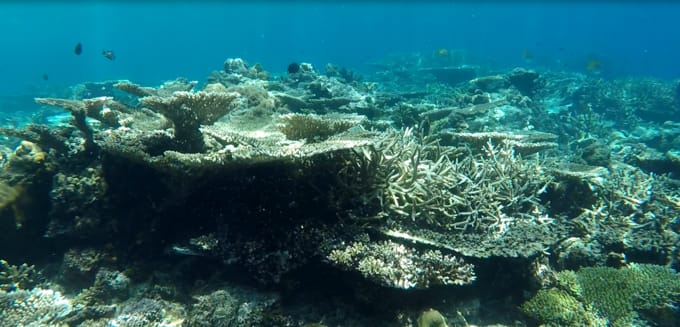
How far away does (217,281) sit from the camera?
411cm

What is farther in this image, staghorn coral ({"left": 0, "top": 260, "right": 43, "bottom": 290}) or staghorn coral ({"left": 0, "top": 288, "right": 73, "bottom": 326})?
staghorn coral ({"left": 0, "top": 260, "right": 43, "bottom": 290})

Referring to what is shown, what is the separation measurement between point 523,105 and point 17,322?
1600cm

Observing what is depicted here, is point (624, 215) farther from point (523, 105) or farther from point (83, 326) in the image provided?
point (523, 105)

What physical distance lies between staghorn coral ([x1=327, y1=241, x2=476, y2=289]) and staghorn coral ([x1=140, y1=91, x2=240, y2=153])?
95.7 inches

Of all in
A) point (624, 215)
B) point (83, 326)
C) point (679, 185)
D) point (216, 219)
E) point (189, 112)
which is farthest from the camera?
point (679, 185)

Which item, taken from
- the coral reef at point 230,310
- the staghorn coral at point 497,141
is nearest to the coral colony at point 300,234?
the coral reef at point 230,310

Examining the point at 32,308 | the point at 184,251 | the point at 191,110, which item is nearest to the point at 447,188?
the point at 184,251

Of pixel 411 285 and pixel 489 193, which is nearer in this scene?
pixel 411 285

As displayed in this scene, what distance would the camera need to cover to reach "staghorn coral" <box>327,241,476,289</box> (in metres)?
3.59

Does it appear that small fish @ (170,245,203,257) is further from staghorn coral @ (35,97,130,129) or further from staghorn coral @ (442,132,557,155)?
staghorn coral @ (442,132,557,155)

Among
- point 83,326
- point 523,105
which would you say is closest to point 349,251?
point 83,326

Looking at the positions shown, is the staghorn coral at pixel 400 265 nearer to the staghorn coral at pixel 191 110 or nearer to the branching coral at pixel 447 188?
the branching coral at pixel 447 188

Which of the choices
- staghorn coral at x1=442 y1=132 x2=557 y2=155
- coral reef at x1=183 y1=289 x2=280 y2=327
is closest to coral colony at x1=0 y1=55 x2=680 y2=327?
coral reef at x1=183 y1=289 x2=280 y2=327

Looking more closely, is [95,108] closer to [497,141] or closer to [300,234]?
[300,234]
